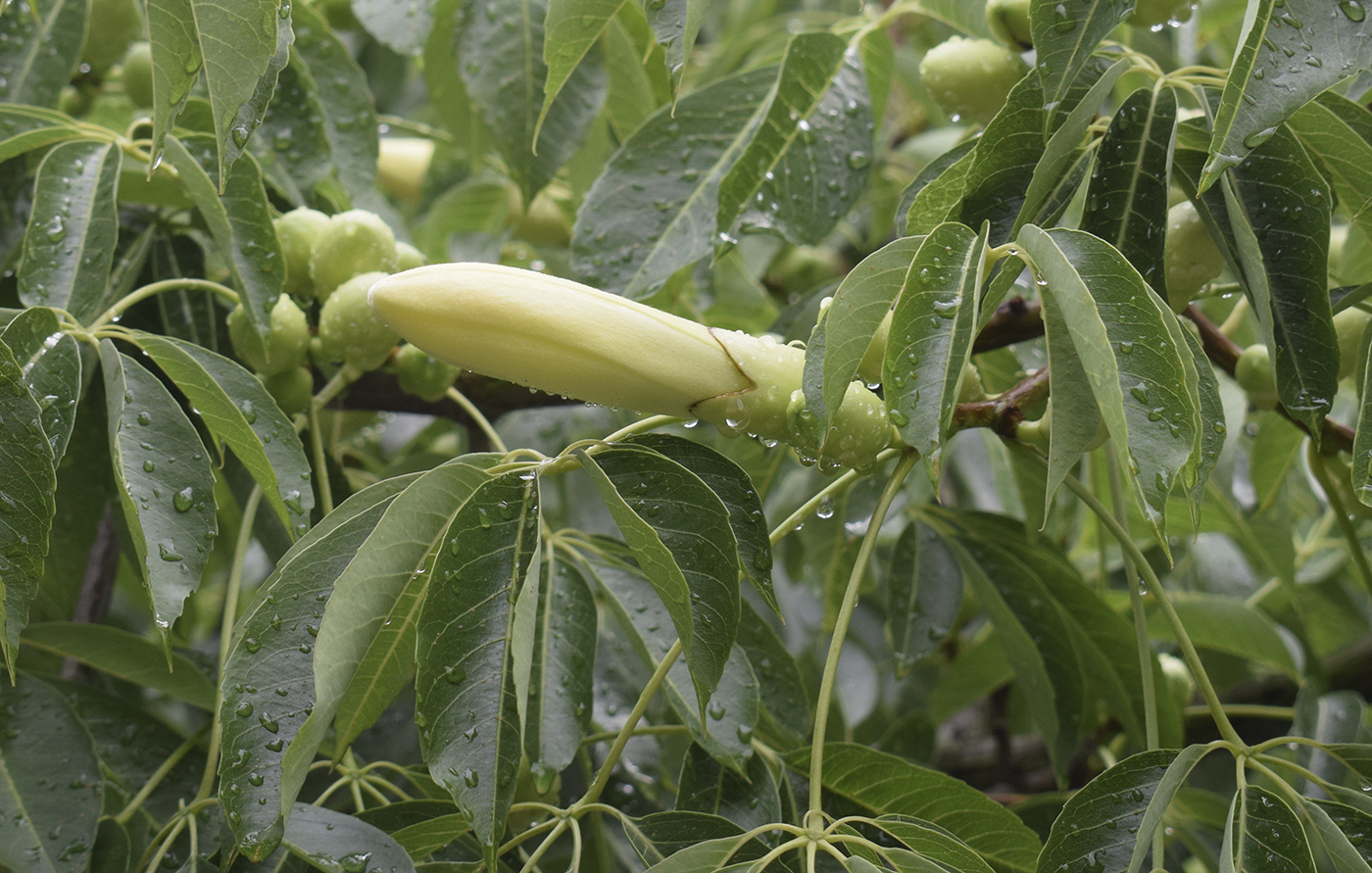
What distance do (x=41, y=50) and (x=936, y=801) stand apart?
1.19 metres

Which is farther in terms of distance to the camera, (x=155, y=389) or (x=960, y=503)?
(x=960, y=503)

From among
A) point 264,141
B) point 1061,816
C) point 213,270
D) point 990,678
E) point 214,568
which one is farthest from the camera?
point 214,568

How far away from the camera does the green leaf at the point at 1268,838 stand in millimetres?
698

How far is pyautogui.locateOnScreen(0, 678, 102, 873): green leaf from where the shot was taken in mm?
838

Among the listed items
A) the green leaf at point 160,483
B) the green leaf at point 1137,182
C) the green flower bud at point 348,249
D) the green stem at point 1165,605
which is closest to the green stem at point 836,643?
the green stem at point 1165,605

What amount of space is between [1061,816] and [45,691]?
86 cm

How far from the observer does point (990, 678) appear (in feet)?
5.00

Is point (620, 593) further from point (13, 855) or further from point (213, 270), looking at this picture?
point (213, 270)

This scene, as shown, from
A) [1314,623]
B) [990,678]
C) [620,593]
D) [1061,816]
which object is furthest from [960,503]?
[1061,816]

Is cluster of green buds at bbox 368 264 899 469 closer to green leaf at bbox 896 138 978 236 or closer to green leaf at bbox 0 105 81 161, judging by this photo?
green leaf at bbox 896 138 978 236

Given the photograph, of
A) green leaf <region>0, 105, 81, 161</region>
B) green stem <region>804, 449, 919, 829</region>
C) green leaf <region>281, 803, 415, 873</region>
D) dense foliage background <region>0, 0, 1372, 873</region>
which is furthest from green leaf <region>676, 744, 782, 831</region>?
green leaf <region>0, 105, 81, 161</region>

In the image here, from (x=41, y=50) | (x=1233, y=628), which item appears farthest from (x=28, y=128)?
(x=1233, y=628)

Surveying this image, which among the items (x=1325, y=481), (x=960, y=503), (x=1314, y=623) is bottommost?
(x=1314, y=623)

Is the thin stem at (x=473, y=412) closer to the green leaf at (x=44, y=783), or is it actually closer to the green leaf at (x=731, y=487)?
the green leaf at (x=731, y=487)
